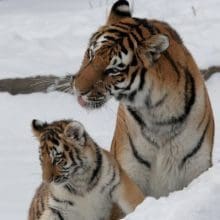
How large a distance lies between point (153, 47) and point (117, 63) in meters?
0.22

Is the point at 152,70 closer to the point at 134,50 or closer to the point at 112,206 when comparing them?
the point at 134,50

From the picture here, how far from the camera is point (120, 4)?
6418 millimetres

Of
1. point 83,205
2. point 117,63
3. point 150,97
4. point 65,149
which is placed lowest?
point 83,205

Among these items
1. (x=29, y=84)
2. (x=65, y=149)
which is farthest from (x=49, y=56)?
(x=65, y=149)

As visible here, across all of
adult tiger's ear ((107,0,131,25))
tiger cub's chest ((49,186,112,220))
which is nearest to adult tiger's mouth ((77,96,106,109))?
tiger cub's chest ((49,186,112,220))

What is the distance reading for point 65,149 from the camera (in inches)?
235

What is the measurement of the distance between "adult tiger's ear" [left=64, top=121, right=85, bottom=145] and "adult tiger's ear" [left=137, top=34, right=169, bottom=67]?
494 mm

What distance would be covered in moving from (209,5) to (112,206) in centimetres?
660

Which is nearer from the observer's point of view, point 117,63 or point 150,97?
point 117,63

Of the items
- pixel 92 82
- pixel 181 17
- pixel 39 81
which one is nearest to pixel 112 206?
pixel 92 82

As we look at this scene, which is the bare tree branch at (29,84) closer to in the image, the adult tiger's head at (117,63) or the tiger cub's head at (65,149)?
the adult tiger's head at (117,63)

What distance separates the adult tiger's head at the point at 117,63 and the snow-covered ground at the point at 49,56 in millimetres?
658

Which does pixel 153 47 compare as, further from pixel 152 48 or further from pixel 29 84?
pixel 29 84

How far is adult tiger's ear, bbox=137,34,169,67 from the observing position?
598cm
